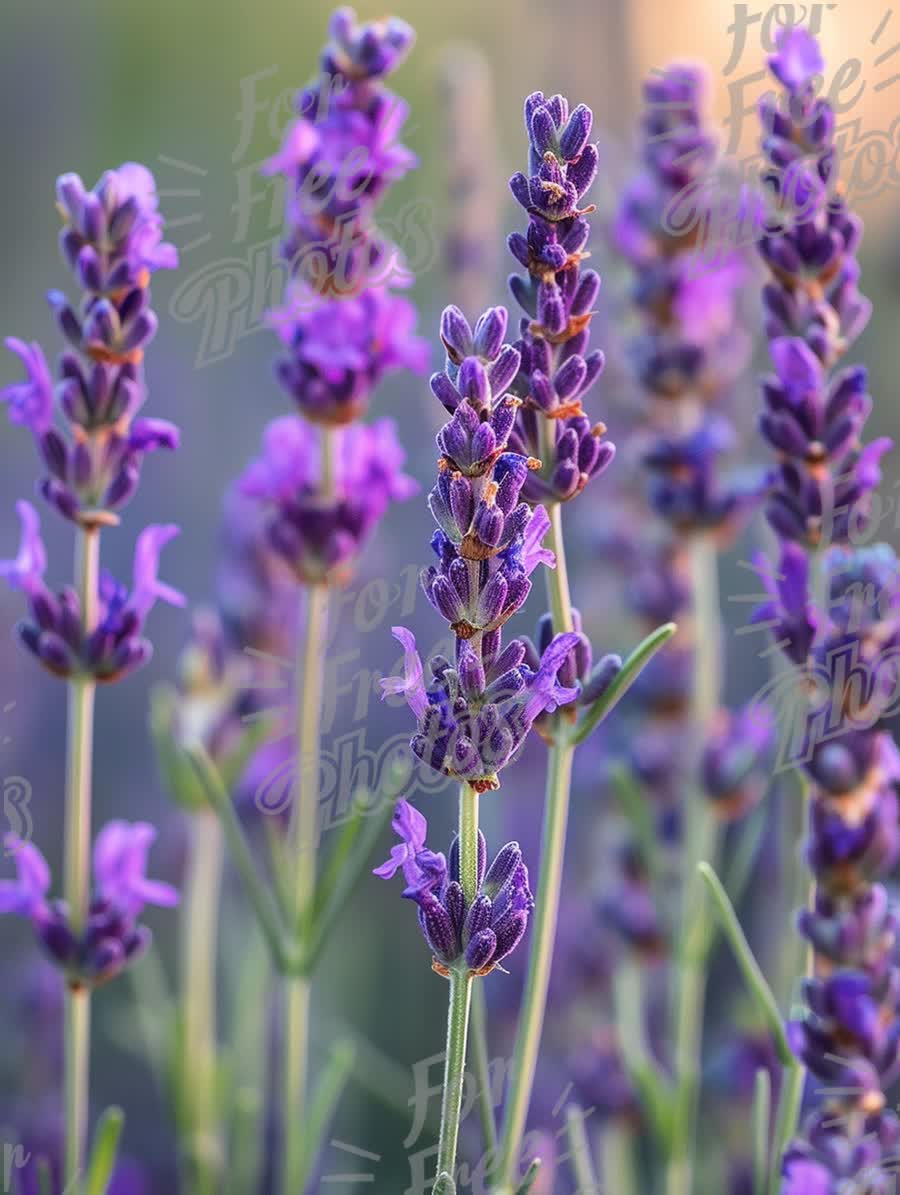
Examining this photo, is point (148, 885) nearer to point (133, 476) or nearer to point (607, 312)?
point (133, 476)

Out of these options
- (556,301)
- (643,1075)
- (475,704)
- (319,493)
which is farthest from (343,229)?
(643,1075)

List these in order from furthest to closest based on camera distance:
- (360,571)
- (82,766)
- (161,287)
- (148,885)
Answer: (161,287)
(360,571)
(148,885)
(82,766)

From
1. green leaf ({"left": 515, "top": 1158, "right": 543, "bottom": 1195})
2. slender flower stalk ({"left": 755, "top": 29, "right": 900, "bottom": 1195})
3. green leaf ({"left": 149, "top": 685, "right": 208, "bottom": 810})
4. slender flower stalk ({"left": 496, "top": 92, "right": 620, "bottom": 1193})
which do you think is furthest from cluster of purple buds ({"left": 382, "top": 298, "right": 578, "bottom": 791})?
green leaf ({"left": 149, "top": 685, "right": 208, "bottom": 810})

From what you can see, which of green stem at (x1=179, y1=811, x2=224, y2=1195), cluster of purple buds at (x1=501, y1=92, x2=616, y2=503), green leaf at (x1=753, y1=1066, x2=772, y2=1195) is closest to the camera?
cluster of purple buds at (x1=501, y1=92, x2=616, y2=503)

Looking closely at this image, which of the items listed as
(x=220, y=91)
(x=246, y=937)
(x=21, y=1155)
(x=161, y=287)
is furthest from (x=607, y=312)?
(x=220, y=91)

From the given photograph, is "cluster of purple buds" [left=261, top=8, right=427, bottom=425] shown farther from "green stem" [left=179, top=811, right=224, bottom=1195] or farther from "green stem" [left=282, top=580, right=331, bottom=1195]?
"green stem" [left=179, top=811, right=224, bottom=1195]
